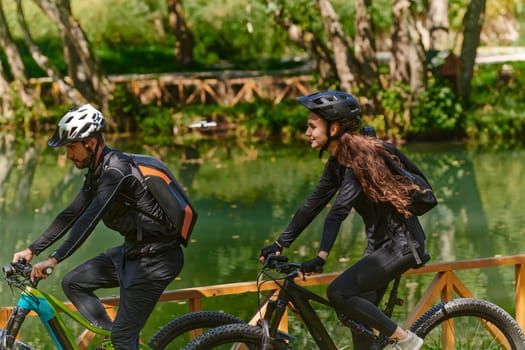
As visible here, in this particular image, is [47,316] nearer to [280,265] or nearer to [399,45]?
[280,265]

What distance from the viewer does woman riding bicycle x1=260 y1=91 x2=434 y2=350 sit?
5.52 metres

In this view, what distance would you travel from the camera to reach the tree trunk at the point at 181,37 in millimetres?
43750

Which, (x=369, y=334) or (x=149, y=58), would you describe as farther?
(x=149, y=58)

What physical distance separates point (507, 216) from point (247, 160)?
8.97 meters

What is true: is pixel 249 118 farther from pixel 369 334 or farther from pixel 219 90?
pixel 369 334

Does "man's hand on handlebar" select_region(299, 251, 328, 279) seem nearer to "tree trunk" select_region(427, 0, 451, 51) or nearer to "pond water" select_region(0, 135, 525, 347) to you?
"pond water" select_region(0, 135, 525, 347)

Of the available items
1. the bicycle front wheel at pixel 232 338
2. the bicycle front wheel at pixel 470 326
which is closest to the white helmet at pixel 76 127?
the bicycle front wheel at pixel 232 338

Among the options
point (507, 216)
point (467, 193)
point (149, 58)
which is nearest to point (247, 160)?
point (467, 193)

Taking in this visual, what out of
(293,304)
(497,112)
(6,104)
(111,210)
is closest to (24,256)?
(111,210)

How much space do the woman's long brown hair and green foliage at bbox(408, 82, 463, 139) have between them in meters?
21.7

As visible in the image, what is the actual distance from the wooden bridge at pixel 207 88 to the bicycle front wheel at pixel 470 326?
26.9 meters

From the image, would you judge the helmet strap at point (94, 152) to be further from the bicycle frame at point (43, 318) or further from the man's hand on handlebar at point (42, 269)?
the bicycle frame at point (43, 318)

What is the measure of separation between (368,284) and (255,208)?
1240cm

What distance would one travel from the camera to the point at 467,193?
1917 centimetres
